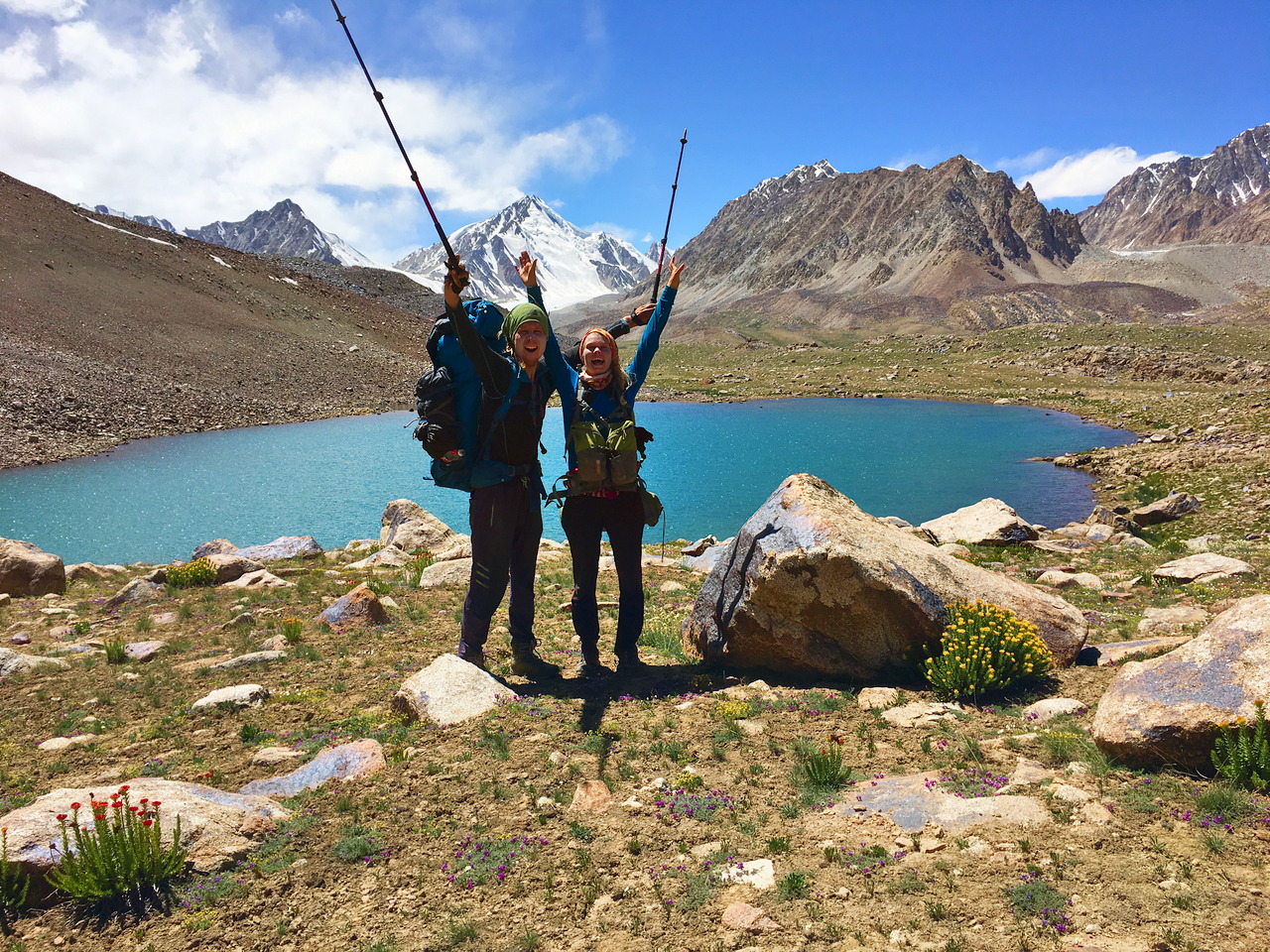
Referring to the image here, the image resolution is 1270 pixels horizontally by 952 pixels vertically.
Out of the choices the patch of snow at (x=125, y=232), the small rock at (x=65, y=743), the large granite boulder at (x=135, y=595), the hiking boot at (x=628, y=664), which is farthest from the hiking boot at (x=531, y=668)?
the patch of snow at (x=125, y=232)

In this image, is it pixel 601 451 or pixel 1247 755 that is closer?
pixel 1247 755

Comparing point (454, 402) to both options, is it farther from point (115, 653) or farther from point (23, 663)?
point (23, 663)

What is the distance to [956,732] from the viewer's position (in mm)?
6445

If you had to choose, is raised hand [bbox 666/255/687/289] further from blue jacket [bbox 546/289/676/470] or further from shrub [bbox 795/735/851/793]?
shrub [bbox 795/735/851/793]

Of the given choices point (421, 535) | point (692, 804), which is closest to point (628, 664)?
point (692, 804)

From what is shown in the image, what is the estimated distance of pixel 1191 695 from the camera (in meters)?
5.33

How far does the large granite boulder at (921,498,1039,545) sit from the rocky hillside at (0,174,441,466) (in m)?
49.8

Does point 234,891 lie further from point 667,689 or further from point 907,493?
point 907,493

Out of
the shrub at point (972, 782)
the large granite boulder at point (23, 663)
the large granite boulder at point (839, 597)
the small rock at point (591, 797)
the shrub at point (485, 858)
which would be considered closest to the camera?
the shrub at point (485, 858)

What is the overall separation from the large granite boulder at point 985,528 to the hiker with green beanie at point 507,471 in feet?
48.3

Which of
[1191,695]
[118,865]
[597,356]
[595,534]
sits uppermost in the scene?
[597,356]

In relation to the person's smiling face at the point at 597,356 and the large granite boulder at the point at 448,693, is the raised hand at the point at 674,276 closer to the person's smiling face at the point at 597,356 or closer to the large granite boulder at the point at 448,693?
the person's smiling face at the point at 597,356

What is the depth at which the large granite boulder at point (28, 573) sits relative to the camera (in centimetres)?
1388

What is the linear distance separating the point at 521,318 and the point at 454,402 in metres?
1.17
